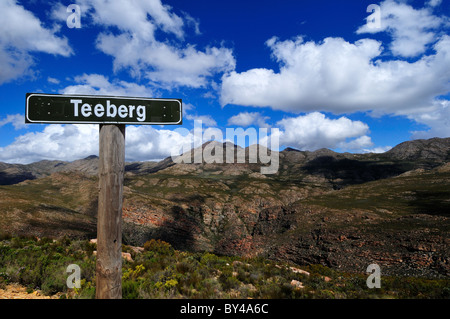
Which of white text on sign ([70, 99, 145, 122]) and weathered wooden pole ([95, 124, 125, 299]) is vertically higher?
white text on sign ([70, 99, 145, 122])

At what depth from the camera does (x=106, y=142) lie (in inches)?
168

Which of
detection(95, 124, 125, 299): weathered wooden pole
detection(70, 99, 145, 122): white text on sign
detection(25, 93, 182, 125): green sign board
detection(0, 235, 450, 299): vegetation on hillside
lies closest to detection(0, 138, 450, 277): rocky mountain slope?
detection(0, 235, 450, 299): vegetation on hillside

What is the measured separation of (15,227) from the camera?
3300 cm

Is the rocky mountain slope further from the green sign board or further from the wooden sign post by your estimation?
the green sign board

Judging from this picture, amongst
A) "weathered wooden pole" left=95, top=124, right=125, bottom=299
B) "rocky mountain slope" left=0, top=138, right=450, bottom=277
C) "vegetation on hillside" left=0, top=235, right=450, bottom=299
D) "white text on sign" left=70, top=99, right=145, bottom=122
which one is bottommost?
"rocky mountain slope" left=0, top=138, right=450, bottom=277

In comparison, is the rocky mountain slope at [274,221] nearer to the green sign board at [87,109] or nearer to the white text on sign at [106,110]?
the green sign board at [87,109]

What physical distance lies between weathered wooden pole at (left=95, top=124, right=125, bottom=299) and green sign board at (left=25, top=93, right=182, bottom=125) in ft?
0.94

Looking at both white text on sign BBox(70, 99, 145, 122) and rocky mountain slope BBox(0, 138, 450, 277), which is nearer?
white text on sign BBox(70, 99, 145, 122)

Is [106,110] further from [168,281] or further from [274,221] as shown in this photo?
[274,221]

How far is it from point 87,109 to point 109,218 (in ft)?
6.54

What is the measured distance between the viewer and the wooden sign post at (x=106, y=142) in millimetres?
4129

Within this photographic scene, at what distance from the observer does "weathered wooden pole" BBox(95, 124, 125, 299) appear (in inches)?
162

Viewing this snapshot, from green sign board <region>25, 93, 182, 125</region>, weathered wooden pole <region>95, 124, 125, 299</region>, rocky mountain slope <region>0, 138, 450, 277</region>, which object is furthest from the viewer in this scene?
rocky mountain slope <region>0, 138, 450, 277</region>
